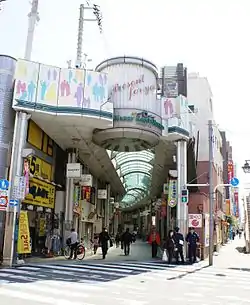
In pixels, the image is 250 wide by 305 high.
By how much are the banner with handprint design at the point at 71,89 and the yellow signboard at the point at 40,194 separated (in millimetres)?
4107

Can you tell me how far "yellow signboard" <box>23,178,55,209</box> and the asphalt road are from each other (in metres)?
4.80

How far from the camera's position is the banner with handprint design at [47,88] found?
56.0 ft

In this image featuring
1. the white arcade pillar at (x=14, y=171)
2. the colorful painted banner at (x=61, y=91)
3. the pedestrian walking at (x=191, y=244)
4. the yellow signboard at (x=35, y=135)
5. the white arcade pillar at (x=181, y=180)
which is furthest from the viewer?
the white arcade pillar at (x=181, y=180)

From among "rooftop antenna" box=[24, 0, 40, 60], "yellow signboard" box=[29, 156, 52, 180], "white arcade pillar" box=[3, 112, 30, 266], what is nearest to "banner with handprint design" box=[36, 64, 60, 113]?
"white arcade pillar" box=[3, 112, 30, 266]

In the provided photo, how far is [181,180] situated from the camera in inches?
802

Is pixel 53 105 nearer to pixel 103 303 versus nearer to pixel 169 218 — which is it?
pixel 103 303

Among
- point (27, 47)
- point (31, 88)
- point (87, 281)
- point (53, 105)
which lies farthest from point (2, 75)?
point (87, 281)

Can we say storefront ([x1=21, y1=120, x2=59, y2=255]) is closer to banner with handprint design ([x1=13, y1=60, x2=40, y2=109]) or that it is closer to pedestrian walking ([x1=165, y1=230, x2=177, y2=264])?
banner with handprint design ([x1=13, y1=60, x2=40, y2=109])

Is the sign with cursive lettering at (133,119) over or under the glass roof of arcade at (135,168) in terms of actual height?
under

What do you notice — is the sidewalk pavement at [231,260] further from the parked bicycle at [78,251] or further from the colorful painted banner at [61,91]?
the colorful painted banner at [61,91]

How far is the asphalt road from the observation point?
826cm

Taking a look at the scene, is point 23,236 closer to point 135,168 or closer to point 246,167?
point 246,167

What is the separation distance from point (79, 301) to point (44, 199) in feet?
42.4

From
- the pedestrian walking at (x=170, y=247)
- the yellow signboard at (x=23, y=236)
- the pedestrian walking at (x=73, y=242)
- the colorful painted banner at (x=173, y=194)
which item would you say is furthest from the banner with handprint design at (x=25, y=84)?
the colorful painted banner at (x=173, y=194)
